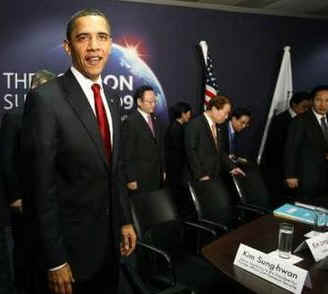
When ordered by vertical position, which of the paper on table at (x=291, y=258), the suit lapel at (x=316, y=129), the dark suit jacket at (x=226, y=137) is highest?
the suit lapel at (x=316, y=129)

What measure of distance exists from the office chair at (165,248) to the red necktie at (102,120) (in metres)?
0.62

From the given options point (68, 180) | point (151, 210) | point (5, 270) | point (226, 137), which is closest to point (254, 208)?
point (151, 210)

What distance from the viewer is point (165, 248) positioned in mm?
2162

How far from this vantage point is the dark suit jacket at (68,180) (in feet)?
4.23

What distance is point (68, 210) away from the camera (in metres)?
1.42

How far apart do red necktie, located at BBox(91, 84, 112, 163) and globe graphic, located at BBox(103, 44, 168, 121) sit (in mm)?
3081

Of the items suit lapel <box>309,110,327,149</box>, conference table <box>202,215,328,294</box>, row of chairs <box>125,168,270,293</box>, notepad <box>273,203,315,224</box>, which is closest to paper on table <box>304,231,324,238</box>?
conference table <box>202,215,328,294</box>

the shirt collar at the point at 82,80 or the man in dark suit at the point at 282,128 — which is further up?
the shirt collar at the point at 82,80

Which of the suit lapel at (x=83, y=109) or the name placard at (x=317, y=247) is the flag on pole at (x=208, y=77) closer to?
the name placard at (x=317, y=247)

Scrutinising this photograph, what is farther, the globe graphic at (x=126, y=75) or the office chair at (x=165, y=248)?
the globe graphic at (x=126, y=75)

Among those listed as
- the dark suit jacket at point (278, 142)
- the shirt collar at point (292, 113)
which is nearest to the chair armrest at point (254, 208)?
the dark suit jacket at point (278, 142)

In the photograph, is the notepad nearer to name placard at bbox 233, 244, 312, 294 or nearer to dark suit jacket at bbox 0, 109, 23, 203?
name placard at bbox 233, 244, 312, 294

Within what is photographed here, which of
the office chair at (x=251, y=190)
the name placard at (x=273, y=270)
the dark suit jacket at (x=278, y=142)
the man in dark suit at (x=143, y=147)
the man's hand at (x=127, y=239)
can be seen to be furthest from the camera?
the dark suit jacket at (x=278, y=142)

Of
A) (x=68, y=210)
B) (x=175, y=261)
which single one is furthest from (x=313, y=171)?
(x=68, y=210)
